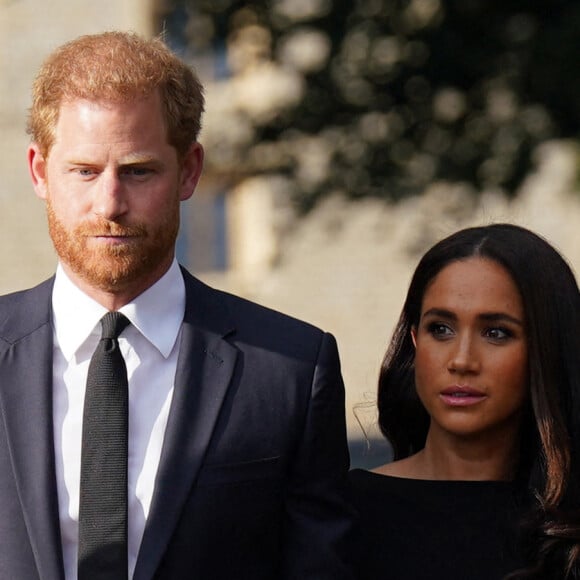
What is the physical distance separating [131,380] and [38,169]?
46cm

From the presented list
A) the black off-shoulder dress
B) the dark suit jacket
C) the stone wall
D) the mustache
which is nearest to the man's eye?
the mustache

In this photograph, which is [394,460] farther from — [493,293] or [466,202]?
[466,202]

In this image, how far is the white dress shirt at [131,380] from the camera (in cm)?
323

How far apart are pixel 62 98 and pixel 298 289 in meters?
17.0

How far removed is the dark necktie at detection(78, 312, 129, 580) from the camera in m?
3.15

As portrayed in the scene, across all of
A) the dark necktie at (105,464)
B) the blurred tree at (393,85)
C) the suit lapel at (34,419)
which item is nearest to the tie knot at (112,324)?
the dark necktie at (105,464)

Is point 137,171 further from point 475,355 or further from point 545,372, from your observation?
point 545,372

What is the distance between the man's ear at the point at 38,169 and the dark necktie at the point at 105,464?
0.94ft

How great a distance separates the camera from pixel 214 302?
11.6 ft

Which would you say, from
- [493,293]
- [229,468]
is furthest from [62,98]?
[493,293]

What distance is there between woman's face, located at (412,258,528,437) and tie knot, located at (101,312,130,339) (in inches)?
31.4

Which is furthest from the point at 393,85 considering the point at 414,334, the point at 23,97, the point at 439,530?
the point at 23,97

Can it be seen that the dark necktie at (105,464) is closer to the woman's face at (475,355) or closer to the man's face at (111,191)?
the man's face at (111,191)

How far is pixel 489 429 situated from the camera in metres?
3.79
